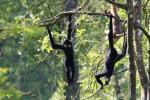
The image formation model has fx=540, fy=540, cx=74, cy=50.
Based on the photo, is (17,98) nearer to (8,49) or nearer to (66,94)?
(66,94)

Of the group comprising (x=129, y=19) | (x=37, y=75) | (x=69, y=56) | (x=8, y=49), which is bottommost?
(x=37, y=75)

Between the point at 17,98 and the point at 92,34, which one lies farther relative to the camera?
the point at 92,34

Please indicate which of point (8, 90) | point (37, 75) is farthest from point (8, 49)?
point (8, 90)

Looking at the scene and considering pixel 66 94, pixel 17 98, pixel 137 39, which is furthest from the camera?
pixel 66 94

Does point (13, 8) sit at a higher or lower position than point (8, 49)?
higher

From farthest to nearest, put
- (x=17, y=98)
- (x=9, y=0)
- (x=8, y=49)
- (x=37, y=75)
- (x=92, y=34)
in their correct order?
1. (x=37, y=75)
2. (x=8, y=49)
3. (x=92, y=34)
4. (x=9, y=0)
5. (x=17, y=98)

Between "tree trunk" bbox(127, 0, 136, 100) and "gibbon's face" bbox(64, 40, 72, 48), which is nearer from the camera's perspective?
"tree trunk" bbox(127, 0, 136, 100)

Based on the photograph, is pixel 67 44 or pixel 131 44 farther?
pixel 67 44

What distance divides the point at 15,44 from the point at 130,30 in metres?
23.2

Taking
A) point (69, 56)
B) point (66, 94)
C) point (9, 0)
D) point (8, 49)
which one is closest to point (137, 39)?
point (69, 56)

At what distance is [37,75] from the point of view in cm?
3428

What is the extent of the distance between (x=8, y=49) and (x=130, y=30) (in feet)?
75.0

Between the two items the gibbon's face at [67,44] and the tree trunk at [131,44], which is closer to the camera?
the tree trunk at [131,44]

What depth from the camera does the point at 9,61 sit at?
3219 centimetres
